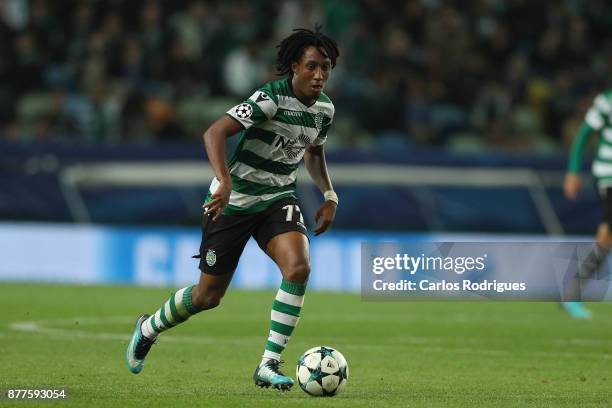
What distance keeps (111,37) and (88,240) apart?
11.6ft

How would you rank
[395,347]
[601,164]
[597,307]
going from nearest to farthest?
[395,347]
[601,164]
[597,307]

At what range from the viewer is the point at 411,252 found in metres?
13.7

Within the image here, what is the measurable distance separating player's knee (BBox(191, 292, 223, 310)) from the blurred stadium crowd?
32.6ft

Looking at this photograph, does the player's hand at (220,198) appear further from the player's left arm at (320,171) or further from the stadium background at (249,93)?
the stadium background at (249,93)

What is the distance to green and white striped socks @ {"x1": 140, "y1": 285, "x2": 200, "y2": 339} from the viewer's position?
7.62m

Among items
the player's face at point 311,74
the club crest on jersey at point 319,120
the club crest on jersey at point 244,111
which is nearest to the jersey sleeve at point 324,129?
the club crest on jersey at point 319,120

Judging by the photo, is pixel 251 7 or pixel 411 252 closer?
pixel 411 252

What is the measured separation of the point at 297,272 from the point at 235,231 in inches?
20.4

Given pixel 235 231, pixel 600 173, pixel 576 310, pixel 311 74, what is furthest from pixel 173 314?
pixel 576 310

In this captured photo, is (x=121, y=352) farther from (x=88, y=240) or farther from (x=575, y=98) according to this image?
(x=575, y=98)

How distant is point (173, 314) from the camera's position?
7684mm

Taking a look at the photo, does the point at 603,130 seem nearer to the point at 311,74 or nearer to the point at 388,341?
the point at 388,341

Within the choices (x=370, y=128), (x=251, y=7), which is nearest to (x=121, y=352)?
(x=370, y=128)

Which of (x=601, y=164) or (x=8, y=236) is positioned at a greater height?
(x=601, y=164)
